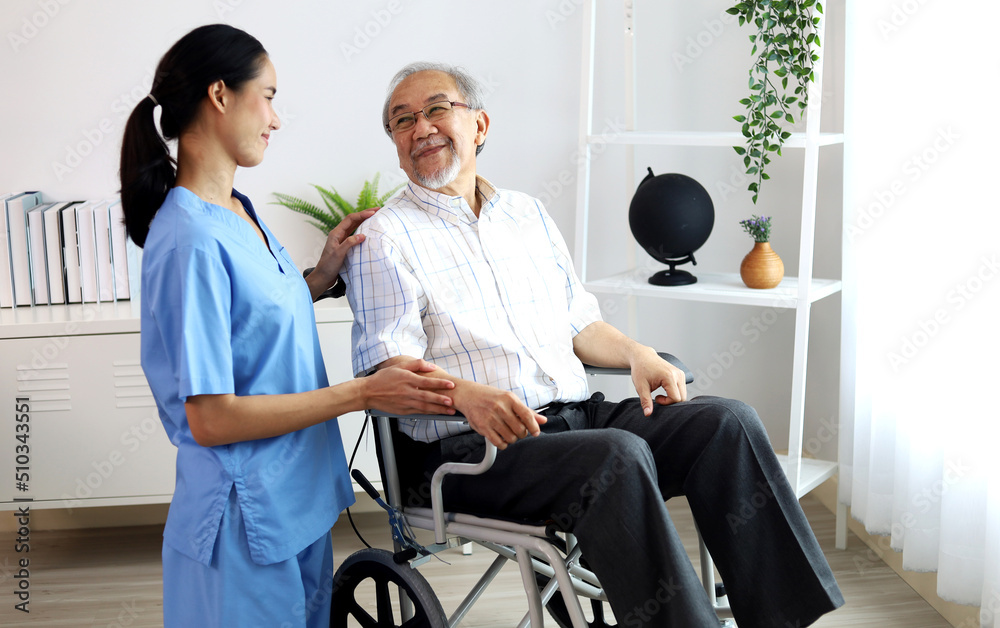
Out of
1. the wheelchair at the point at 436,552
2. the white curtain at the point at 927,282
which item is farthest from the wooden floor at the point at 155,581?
the wheelchair at the point at 436,552

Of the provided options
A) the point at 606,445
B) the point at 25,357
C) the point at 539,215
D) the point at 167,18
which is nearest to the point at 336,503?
the point at 606,445

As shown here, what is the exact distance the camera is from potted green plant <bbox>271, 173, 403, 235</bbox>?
2605 mm

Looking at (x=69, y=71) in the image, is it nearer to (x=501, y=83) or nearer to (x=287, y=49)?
(x=287, y=49)

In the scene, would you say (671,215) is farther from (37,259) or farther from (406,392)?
(37,259)

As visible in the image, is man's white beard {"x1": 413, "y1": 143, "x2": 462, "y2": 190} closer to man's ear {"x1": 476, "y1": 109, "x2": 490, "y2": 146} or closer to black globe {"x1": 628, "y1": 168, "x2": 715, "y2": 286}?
A: man's ear {"x1": 476, "y1": 109, "x2": 490, "y2": 146}

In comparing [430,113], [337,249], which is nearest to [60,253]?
[337,249]

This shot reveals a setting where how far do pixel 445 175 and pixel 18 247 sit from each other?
1396 millimetres

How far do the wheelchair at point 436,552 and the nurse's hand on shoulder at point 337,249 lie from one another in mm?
320

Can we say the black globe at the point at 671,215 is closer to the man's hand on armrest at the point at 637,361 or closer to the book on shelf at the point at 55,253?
Result: the man's hand on armrest at the point at 637,361

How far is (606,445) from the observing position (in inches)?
54.2

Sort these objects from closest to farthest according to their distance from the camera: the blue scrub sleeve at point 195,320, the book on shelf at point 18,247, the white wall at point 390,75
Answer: the blue scrub sleeve at point 195,320, the book on shelf at point 18,247, the white wall at point 390,75

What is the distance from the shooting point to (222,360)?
1.29m

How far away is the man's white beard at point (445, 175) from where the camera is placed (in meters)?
1.79

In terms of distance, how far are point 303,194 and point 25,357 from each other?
0.90m
